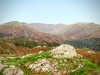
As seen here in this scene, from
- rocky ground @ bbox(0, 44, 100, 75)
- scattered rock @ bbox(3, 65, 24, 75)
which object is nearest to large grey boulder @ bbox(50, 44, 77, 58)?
rocky ground @ bbox(0, 44, 100, 75)

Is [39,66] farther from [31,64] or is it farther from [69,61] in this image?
[69,61]

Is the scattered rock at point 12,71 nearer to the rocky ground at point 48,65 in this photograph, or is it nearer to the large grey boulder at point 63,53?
the rocky ground at point 48,65

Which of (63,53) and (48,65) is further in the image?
(63,53)

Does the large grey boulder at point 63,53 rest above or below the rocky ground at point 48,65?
Answer: above

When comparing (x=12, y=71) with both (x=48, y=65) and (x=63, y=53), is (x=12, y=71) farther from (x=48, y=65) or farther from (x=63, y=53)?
(x=63, y=53)

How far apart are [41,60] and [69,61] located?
10.6 ft

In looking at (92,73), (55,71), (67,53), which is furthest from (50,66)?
(92,73)

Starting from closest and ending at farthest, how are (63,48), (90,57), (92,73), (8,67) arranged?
1. (92,73)
2. (8,67)
3. (90,57)
4. (63,48)

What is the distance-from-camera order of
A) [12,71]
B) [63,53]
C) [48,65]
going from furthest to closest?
[63,53] < [48,65] < [12,71]

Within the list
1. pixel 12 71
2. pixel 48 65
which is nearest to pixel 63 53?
pixel 48 65

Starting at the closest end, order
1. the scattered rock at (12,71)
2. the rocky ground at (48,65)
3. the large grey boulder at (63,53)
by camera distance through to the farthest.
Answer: the scattered rock at (12,71)
the rocky ground at (48,65)
the large grey boulder at (63,53)

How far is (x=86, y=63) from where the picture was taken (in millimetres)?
15742

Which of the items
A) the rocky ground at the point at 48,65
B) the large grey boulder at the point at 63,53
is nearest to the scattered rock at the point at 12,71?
the rocky ground at the point at 48,65

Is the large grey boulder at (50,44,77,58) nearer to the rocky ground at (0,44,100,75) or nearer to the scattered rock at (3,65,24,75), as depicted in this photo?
the rocky ground at (0,44,100,75)
